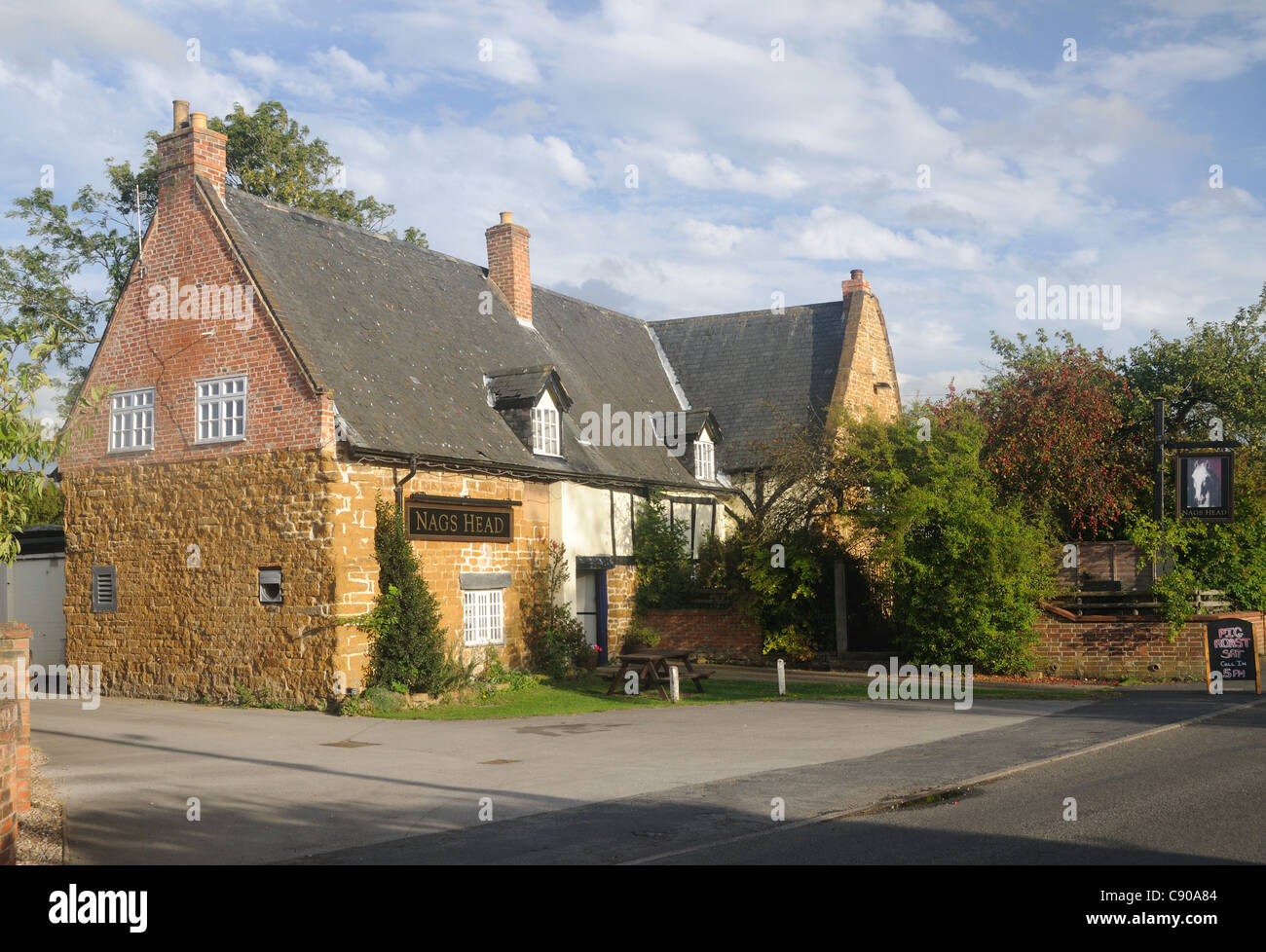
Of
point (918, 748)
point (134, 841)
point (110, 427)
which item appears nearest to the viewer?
point (134, 841)

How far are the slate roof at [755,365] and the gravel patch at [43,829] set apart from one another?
68.6 ft

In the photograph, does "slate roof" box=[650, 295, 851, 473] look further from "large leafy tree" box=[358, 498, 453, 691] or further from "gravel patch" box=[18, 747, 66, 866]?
"gravel patch" box=[18, 747, 66, 866]

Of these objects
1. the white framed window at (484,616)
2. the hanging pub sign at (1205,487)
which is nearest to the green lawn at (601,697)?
the white framed window at (484,616)

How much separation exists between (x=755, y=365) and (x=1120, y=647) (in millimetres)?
14159

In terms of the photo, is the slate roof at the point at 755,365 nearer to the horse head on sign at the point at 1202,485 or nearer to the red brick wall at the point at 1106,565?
the red brick wall at the point at 1106,565

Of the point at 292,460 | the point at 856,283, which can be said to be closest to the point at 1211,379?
the point at 856,283

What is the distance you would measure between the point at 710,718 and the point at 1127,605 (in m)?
9.98

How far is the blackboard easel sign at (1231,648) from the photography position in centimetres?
1919

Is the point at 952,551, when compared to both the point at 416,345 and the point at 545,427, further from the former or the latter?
the point at 416,345

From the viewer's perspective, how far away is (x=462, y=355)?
24.4 meters
